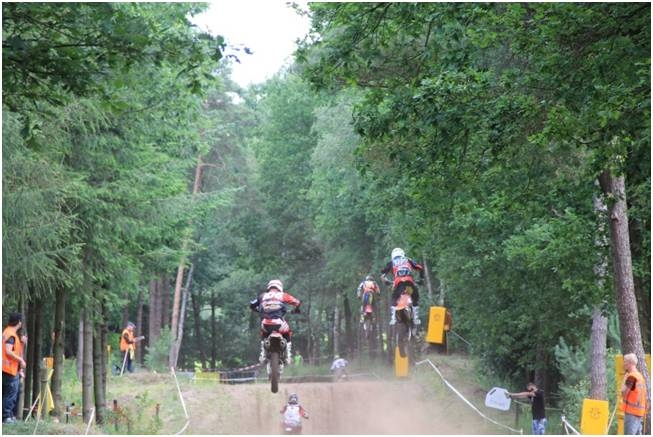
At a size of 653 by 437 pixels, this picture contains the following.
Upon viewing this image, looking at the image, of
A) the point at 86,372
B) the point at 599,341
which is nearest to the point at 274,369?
the point at 86,372

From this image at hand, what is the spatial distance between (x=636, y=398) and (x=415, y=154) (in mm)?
4541

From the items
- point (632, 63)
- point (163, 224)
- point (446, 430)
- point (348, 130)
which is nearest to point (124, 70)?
point (632, 63)

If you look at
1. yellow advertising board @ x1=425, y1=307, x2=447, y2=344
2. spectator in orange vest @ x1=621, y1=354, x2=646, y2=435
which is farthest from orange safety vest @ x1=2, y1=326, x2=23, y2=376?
spectator in orange vest @ x1=621, y1=354, x2=646, y2=435

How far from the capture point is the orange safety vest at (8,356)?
1580 cm

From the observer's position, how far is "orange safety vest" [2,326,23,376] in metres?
15.8

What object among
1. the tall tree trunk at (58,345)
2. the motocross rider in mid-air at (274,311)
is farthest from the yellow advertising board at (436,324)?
the tall tree trunk at (58,345)

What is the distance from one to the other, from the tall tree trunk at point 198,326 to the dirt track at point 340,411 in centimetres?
2904

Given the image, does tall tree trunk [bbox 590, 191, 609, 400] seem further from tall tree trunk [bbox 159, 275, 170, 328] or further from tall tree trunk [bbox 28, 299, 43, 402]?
tall tree trunk [bbox 159, 275, 170, 328]

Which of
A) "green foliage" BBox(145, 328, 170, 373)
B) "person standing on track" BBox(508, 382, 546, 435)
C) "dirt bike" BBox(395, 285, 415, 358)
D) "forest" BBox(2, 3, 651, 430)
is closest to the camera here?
"forest" BBox(2, 3, 651, 430)

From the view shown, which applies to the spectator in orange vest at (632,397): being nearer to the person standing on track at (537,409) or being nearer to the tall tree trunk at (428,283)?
the person standing on track at (537,409)

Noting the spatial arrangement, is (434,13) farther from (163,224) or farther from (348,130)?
(348,130)

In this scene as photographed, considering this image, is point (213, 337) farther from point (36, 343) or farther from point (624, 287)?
point (624, 287)

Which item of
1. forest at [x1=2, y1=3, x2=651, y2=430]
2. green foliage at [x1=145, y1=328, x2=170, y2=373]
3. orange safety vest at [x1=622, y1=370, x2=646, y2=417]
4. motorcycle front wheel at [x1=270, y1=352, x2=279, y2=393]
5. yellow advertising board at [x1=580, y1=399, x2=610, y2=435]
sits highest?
forest at [x1=2, y1=3, x2=651, y2=430]

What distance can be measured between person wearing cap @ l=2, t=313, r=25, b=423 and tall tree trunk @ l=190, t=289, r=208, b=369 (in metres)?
49.3
